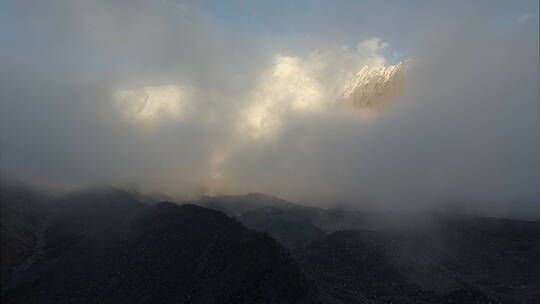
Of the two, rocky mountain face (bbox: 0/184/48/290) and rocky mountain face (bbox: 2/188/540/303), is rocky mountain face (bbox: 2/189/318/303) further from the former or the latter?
rocky mountain face (bbox: 0/184/48/290)

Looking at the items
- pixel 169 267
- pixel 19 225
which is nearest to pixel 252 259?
pixel 169 267

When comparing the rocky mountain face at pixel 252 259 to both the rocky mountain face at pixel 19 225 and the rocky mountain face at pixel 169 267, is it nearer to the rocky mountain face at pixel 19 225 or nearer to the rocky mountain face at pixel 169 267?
the rocky mountain face at pixel 169 267

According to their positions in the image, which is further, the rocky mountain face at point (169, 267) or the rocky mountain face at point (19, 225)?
the rocky mountain face at point (19, 225)

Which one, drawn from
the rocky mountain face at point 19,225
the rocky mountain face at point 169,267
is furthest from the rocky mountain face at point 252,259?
the rocky mountain face at point 19,225

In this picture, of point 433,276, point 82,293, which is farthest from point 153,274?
point 433,276

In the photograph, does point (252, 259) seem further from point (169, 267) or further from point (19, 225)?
point (19, 225)

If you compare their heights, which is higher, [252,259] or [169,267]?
[252,259]

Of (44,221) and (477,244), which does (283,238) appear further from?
(44,221)

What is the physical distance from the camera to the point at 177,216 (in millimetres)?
65688

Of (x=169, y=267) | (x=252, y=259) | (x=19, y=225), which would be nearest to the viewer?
(x=252, y=259)

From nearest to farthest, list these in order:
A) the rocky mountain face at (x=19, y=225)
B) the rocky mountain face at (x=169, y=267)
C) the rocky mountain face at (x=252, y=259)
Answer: the rocky mountain face at (x=169, y=267) → the rocky mountain face at (x=252, y=259) → the rocky mountain face at (x=19, y=225)

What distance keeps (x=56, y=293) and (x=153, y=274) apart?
37.2ft

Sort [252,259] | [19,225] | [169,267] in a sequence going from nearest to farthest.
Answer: [252,259], [169,267], [19,225]

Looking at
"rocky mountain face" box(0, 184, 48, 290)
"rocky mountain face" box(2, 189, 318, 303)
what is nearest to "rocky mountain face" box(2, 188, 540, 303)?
"rocky mountain face" box(2, 189, 318, 303)
